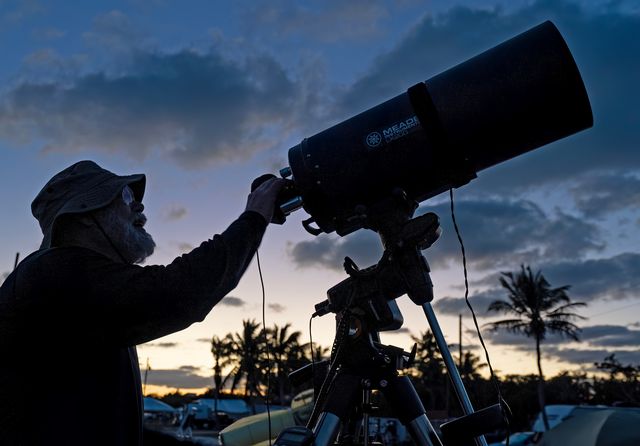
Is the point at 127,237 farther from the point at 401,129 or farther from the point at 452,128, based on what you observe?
the point at 452,128

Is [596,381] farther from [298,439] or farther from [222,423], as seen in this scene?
[298,439]

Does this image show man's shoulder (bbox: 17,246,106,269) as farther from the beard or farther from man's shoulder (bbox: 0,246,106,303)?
the beard

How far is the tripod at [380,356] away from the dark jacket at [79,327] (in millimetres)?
581

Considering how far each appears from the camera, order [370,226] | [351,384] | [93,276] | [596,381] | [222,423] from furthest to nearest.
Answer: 1. [596,381]
2. [222,423]
3. [370,226]
4. [351,384]
5. [93,276]

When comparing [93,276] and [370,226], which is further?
[370,226]

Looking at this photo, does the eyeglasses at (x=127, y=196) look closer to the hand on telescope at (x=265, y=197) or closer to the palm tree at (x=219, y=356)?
the hand on telescope at (x=265, y=197)

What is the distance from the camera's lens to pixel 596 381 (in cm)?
5762

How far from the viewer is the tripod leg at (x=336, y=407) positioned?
2098 mm

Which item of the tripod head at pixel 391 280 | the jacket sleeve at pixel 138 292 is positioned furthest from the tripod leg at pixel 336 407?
the jacket sleeve at pixel 138 292

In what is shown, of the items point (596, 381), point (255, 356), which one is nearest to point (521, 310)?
point (596, 381)

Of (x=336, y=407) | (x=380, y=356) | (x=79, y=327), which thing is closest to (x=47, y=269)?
(x=79, y=327)

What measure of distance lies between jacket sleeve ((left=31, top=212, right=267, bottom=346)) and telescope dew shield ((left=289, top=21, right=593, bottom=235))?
2.93 feet

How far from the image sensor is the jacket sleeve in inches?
74.7

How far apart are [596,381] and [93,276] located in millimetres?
64421
